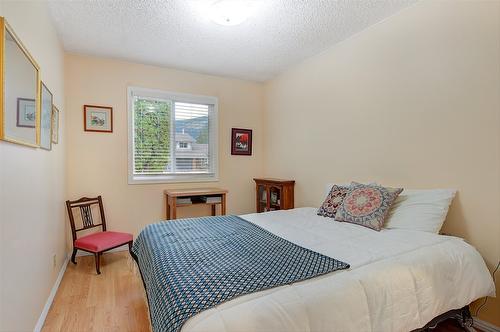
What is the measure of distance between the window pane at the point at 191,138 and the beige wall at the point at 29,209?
5.05 feet

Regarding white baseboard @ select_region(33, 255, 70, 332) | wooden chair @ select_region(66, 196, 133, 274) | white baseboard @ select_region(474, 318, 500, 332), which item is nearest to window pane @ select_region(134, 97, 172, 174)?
wooden chair @ select_region(66, 196, 133, 274)

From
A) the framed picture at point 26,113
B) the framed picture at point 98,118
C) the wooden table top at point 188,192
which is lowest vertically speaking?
the wooden table top at point 188,192

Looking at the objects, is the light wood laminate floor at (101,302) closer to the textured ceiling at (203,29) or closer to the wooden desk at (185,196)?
the wooden desk at (185,196)

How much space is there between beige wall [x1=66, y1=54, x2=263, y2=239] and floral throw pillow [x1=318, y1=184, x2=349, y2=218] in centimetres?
194

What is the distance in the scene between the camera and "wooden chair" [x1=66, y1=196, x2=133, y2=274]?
2737 mm

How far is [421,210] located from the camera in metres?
2.04

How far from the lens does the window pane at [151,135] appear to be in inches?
143

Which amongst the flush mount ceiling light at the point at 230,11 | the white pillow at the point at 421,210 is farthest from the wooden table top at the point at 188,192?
the white pillow at the point at 421,210

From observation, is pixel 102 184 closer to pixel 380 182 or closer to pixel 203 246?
pixel 203 246

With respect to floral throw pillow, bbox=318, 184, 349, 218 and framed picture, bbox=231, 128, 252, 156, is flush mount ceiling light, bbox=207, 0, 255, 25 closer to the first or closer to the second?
floral throw pillow, bbox=318, 184, 349, 218

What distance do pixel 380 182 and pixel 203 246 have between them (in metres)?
1.85

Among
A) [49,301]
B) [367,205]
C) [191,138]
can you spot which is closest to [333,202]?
[367,205]

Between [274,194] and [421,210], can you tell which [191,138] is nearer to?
[274,194]

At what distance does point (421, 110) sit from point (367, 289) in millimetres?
1703
